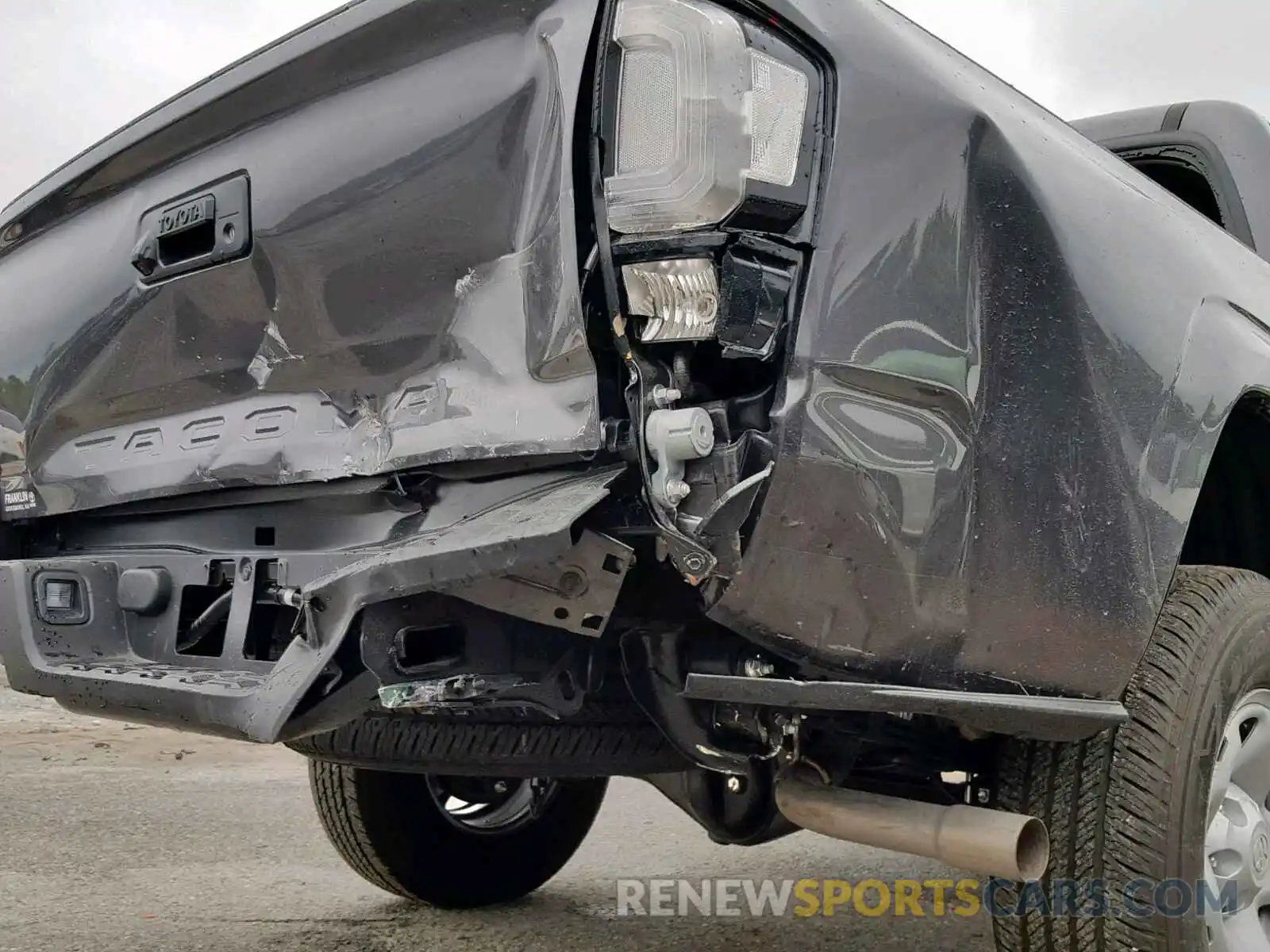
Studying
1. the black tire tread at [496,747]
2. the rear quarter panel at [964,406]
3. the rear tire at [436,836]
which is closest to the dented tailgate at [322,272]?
the rear quarter panel at [964,406]

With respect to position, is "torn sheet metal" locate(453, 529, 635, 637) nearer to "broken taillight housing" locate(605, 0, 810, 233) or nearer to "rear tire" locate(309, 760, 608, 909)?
"broken taillight housing" locate(605, 0, 810, 233)

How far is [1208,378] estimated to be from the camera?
211 cm

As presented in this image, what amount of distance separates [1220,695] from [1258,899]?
0.52m

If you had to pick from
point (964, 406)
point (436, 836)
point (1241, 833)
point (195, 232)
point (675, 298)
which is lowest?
point (436, 836)

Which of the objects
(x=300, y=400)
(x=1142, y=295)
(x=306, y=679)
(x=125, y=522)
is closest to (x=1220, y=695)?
(x=1142, y=295)

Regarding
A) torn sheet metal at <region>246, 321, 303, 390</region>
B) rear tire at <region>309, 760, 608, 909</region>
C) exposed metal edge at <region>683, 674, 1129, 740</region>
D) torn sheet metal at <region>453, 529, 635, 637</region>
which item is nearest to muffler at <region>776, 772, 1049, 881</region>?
exposed metal edge at <region>683, 674, 1129, 740</region>

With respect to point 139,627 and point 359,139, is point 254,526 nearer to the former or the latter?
point 139,627

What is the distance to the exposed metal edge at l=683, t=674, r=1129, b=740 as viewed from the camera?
5.21 feet

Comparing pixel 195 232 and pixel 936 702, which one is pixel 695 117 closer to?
pixel 936 702

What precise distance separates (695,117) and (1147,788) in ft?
4.36

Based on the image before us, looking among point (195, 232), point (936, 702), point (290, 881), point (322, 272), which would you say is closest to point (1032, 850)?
point (936, 702)

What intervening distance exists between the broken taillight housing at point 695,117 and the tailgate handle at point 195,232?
79cm

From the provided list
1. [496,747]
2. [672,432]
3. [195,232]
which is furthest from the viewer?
[496,747]

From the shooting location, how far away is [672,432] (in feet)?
4.84
